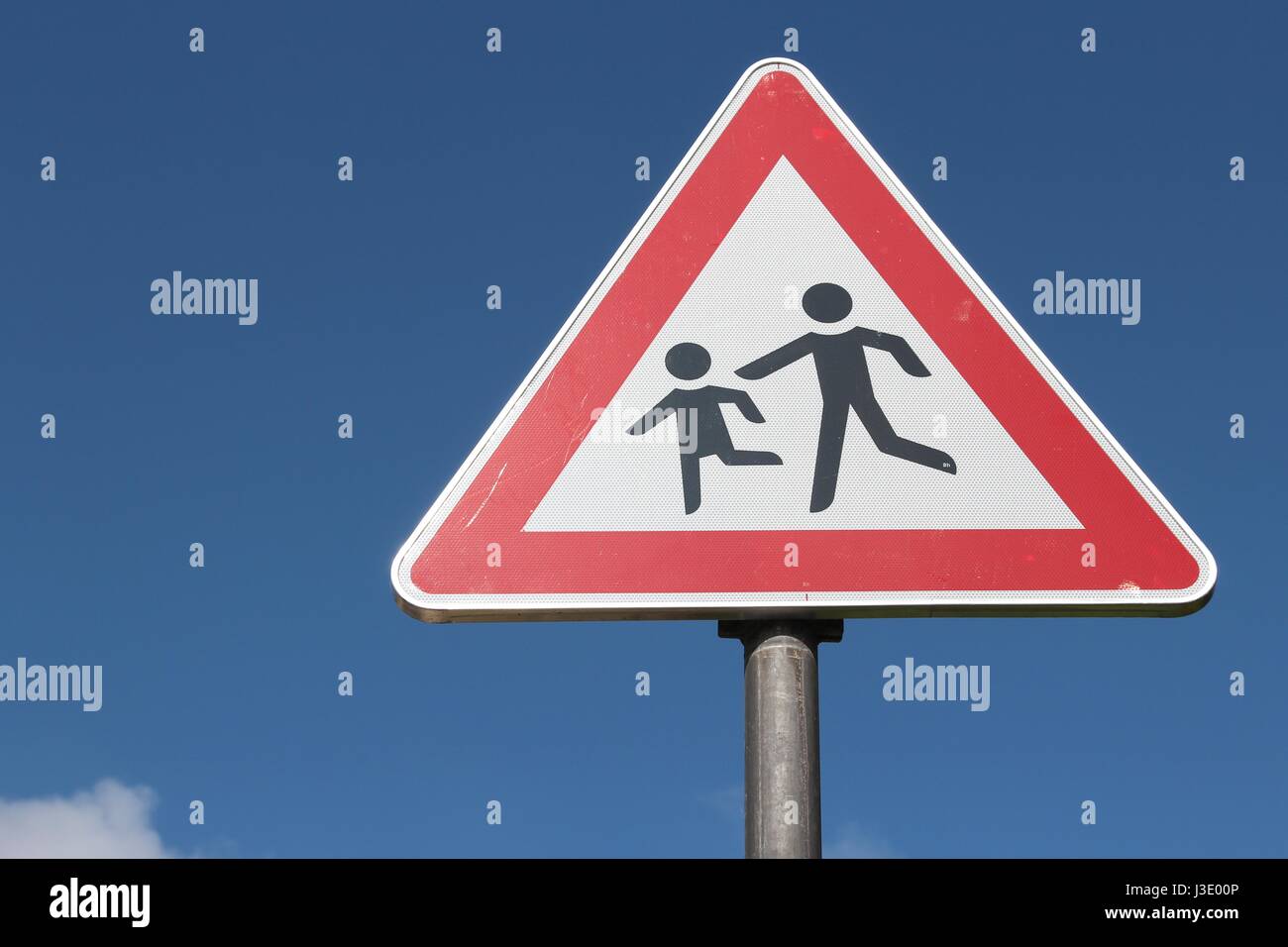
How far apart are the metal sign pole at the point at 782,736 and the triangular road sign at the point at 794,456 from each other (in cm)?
4

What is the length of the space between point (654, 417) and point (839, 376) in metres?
0.24

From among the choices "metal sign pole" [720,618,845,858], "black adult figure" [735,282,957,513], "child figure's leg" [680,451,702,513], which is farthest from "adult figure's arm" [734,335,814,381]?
"metal sign pole" [720,618,845,858]

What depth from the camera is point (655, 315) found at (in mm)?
1809

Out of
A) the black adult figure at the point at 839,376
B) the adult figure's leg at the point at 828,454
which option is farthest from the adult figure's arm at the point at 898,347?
the adult figure's leg at the point at 828,454

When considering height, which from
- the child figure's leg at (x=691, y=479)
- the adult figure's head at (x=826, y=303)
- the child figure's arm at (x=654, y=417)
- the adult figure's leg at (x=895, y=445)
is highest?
the adult figure's head at (x=826, y=303)

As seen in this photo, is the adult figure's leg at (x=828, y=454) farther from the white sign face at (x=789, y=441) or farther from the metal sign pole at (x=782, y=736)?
the metal sign pole at (x=782, y=736)

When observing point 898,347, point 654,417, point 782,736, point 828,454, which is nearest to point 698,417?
point 654,417

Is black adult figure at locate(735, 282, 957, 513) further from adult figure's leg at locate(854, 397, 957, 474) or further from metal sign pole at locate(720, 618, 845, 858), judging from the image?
metal sign pole at locate(720, 618, 845, 858)

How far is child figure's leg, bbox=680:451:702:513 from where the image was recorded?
171 cm

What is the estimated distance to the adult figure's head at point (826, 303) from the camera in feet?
5.92

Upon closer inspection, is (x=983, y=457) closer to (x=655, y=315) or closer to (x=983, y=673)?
(x=655, y=315)

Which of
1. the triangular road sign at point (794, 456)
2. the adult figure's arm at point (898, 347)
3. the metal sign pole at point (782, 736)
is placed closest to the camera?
the metal sign pole at point (782, 736)

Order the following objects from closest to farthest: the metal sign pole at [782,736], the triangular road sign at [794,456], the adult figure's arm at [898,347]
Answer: the metal sign pole at [782,736], the triangular road sign at [794,456], the adult figure's arm at [898,347]
